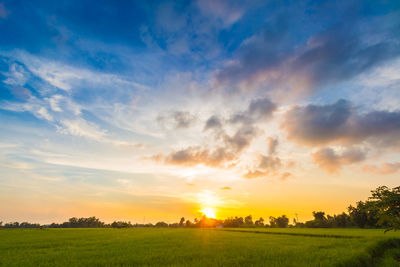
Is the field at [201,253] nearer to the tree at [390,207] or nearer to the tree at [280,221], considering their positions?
the tree at [390,207]

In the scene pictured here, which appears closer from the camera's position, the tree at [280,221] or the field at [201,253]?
the field at [201,253]

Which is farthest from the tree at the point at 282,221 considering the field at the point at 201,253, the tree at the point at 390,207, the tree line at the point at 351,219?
the tree at the point at 390,207

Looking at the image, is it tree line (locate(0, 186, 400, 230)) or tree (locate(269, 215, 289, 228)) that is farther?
tree (locate(269, 215, 289, 228))

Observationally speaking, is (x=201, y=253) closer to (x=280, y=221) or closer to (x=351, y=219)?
(x=351, y=219)

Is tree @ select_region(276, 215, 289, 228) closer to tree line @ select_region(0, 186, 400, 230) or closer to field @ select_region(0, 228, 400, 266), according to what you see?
tree line @ select_region(0, 186, 400, 230)

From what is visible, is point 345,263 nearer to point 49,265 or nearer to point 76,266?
point 76,266

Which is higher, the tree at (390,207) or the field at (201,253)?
the tree at (390,207)

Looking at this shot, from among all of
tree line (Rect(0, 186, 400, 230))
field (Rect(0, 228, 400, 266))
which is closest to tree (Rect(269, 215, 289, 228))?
tree line (Rect(0, 186, 400, 230))

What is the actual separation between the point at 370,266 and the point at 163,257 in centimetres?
1245

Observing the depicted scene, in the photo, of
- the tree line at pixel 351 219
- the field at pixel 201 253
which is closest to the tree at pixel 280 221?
the tree line at pixel 351 219

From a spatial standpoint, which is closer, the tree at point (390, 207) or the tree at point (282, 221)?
the tree at point (390, 207)

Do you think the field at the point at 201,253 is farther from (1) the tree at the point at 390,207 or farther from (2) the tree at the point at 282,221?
(2) the tree at the point at 282,221

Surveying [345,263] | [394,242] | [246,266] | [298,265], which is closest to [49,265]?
[246,266]

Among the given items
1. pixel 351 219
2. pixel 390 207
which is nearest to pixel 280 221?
pixel 351 219
